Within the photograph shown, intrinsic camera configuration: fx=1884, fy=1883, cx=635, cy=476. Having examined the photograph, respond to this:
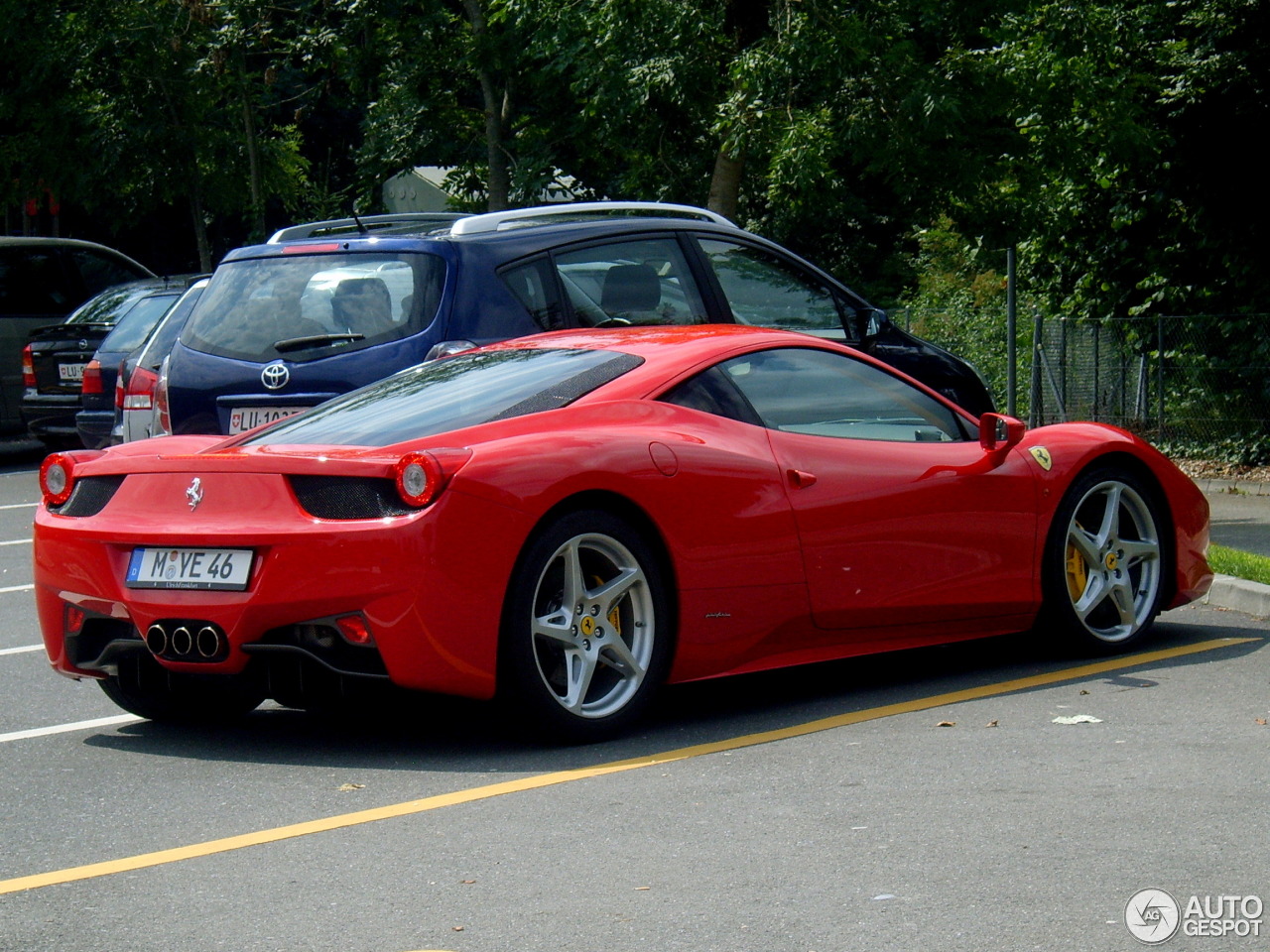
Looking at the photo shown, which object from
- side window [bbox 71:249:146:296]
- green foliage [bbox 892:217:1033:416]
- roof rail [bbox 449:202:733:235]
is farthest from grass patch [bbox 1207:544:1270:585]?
side window [bbox 71:249:146:296]

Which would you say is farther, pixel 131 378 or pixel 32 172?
pixel 32 172

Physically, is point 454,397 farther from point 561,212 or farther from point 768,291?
point 768,291

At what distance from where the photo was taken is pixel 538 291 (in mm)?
8562

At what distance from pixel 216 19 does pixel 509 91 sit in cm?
526

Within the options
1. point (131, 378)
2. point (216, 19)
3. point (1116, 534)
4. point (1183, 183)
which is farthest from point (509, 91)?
point (1116, 534)

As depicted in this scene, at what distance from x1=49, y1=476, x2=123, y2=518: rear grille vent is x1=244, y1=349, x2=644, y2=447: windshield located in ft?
1.52

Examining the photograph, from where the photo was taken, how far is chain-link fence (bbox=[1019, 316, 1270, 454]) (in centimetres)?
1681

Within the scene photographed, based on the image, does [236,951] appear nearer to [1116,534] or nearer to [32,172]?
[1116,534]

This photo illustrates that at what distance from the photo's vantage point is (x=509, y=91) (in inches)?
846

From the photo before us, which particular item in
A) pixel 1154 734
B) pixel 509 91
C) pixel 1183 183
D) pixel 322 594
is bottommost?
pixel 1154 734

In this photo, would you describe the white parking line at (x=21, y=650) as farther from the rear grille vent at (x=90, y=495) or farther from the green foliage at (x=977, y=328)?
the green foliage at (x=977, y=328)

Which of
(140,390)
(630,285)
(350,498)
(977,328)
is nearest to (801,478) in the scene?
(350,498)

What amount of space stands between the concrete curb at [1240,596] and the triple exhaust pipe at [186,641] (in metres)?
5.05

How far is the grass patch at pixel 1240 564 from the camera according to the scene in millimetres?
9141
